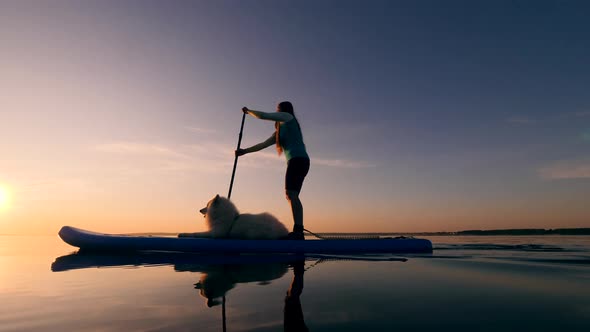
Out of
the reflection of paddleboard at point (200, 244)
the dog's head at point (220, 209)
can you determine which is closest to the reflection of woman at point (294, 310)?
the reflection of paddleboard at point (200, 244)

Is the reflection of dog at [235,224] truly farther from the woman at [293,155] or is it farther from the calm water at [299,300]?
the calm water at [299,300]

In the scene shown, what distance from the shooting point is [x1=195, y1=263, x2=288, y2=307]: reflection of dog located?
292cm

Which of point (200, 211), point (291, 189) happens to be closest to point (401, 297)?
point (291, 189)

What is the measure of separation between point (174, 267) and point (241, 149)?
3861 millimetres

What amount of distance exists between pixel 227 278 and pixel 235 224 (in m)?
3.41

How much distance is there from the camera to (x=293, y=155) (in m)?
6.96

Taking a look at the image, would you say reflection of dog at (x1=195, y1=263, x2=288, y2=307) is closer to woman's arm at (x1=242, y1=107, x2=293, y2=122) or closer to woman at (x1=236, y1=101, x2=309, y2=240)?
woman at (x1=236, y1=101, x2=309, y2=240)

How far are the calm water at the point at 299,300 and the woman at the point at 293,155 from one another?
8.50 ft

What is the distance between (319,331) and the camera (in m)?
1.87

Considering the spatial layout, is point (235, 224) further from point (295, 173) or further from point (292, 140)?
point (292, 140)

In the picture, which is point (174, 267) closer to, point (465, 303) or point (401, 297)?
point (401, 297)

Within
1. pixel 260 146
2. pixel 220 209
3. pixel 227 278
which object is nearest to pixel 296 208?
pixel 220 209

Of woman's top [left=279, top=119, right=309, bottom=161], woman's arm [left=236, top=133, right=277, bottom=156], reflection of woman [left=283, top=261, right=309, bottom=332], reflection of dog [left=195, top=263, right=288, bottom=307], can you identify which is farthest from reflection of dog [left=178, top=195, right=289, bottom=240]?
reflection of woman [left=283, top=261, right=309, bottom=332]

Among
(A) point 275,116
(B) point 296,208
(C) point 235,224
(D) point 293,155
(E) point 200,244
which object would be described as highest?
(A) point 275,116
